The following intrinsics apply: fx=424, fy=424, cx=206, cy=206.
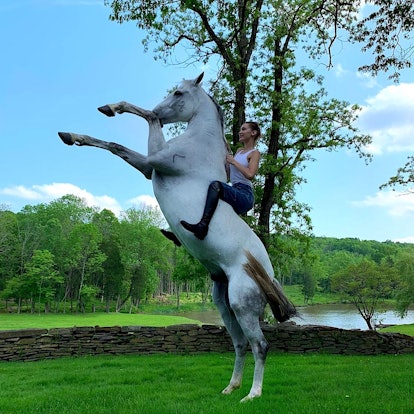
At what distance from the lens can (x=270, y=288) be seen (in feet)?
14.1

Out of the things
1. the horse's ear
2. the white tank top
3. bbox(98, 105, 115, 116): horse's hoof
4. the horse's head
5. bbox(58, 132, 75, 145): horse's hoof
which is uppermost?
the horse's ear

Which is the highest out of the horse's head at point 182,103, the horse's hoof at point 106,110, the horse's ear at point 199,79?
the horse's ear at point 199,79

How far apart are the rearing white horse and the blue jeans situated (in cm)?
8

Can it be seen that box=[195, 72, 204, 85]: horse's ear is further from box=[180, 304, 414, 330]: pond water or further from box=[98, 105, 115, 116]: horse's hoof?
box=[180, 304, 414, 330]: pond water

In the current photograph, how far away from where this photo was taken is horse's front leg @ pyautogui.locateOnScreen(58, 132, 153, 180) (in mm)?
4176

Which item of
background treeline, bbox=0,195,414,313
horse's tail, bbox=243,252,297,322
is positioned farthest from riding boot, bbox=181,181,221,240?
background treeline, bbox=0,195,414,313

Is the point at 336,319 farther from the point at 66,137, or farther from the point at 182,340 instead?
the point at 66,137

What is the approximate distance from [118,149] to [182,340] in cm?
827

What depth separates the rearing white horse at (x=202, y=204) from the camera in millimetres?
4117

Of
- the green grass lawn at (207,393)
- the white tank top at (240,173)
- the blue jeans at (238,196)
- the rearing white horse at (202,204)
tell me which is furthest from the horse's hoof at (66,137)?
the green grass lawn at (207,393)

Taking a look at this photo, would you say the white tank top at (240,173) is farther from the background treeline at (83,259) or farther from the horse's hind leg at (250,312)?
the background treeline at (83,259)

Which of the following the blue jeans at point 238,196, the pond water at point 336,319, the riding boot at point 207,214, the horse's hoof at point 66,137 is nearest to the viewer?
the riding boot at point 207,214

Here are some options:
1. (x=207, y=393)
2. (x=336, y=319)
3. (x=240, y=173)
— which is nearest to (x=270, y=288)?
(x=240, y=173)

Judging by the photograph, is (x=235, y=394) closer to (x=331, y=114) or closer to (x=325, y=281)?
(x=331, y=114)
